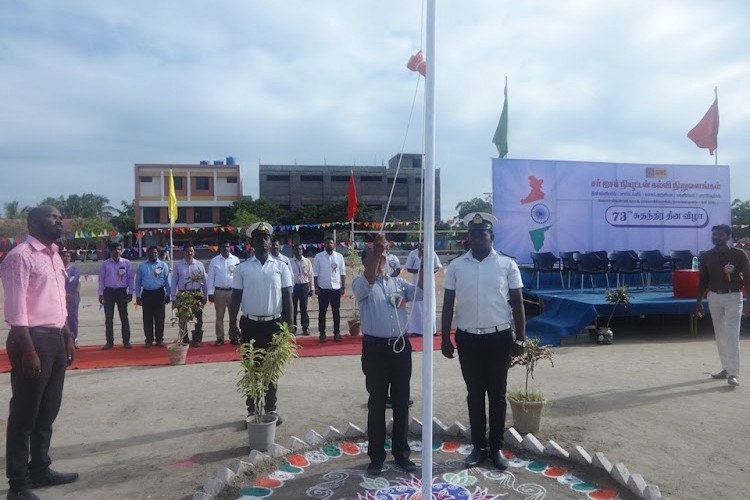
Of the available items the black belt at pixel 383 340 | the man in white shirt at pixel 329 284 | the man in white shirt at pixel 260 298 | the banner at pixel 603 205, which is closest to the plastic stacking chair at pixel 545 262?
the banner at pixel 603 205

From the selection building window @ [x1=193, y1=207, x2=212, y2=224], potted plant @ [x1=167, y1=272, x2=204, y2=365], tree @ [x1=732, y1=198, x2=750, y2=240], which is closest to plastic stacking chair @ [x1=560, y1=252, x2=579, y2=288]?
potted plant @ [x1=167, y1=272, x2=204, y2=365]

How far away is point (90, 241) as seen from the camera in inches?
1799

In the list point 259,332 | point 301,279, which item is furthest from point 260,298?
point 301,279

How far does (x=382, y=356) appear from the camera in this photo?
400cm

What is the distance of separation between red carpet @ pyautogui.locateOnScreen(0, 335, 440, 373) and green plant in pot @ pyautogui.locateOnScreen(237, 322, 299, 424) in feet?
11.9

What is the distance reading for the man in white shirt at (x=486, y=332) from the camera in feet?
13.5

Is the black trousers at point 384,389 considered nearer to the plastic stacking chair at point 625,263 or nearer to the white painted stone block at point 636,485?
the white painted stone block at point 636,485

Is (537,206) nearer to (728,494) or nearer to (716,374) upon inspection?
(716,374)

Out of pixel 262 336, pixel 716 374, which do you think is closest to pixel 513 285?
pixel 262 336

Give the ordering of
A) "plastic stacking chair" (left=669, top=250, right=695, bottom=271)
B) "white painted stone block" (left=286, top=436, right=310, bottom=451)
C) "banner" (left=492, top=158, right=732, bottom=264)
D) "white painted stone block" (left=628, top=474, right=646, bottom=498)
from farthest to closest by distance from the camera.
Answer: "plastic stacking chair" (left=669, top=250, right=695, bottom=271)
"banner" (left=492, top=158, right=732, bottom=264)
"white painted stone block" (left=286, top=436, right=310, bottom=451)
"white painted stone block" (left=628, top=474, right=646, bottom=498)

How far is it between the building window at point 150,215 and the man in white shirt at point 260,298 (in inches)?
1897

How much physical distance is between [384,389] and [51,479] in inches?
94.5

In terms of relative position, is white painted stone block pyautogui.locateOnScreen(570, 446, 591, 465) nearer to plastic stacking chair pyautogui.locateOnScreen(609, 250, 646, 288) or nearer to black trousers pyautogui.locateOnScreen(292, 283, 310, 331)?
black trousers pyautogui.locateOnScreen(292, 283, 310, 331)

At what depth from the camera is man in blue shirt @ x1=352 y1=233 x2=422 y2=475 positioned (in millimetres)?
3971
